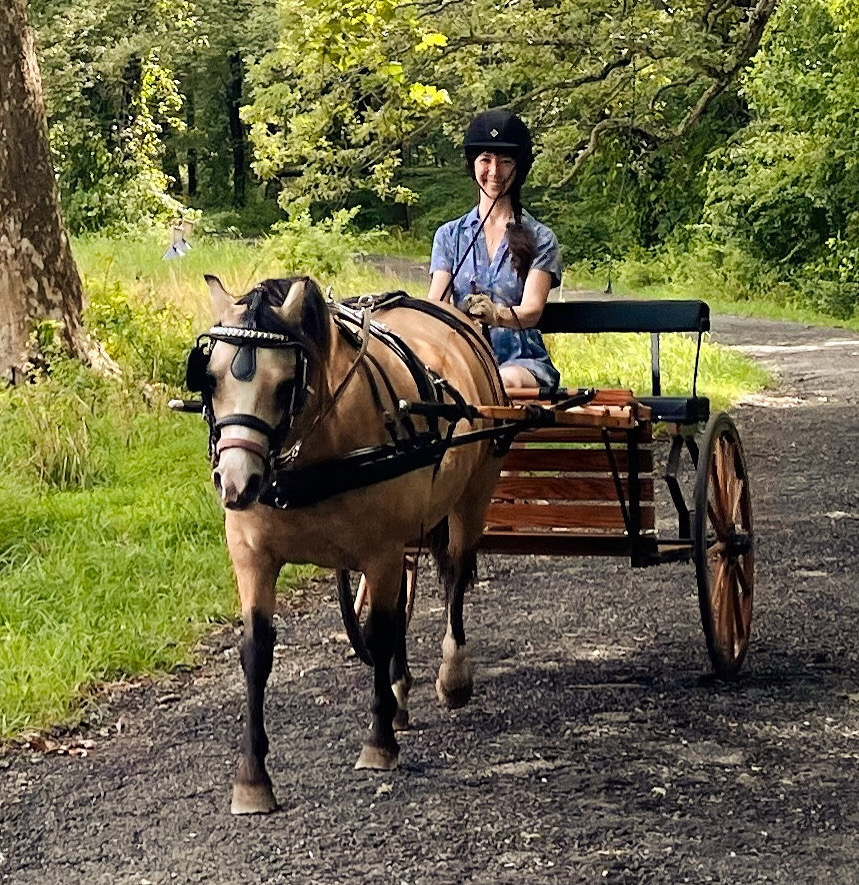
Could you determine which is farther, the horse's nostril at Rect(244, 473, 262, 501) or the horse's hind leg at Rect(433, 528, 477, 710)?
the horse's hind leg at Rect(433, 528, 477, 710)

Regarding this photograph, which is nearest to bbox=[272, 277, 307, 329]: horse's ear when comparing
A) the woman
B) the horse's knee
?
the horse's knee

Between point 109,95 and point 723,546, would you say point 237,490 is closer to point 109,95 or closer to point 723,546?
point 723,546

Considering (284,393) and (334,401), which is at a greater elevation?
(284,393)

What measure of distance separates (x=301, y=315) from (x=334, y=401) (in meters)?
0.39

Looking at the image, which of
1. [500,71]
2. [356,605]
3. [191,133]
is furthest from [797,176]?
[191,133]

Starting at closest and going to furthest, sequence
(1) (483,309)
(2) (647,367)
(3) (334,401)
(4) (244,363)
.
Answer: (4) (244,363) < (3) (334,401) < (1) (483,309) < (2) (647,367)

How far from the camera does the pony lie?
465 centimetres

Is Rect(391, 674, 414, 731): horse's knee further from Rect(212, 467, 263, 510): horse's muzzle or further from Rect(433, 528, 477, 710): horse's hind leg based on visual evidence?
Rect(212, 467, 263, 510): horse's muzzle

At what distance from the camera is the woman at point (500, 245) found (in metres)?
6.79

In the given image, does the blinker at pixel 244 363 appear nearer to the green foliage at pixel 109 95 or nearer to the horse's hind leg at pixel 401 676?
the horse's hind leg at pixel 401 676

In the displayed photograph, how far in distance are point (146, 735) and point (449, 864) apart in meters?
1.80

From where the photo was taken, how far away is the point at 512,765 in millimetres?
5523

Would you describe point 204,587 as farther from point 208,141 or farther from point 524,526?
point 208,141

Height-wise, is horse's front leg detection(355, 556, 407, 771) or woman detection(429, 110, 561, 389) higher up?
woman detection(429, 110, 561, 389)
